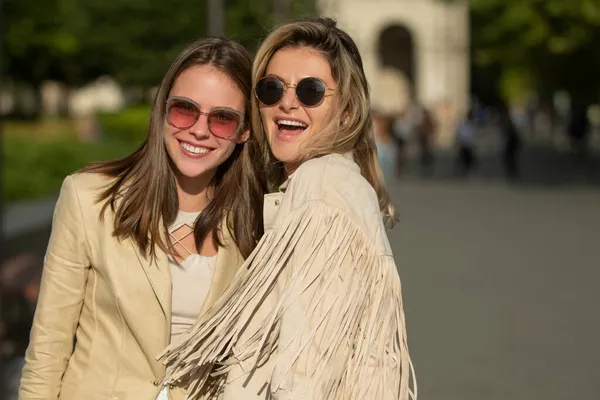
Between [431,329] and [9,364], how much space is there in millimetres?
4361

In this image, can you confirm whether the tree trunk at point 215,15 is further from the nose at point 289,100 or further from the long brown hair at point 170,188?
the nose at point 289,100

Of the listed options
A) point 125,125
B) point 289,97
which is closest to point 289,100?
point 289,97

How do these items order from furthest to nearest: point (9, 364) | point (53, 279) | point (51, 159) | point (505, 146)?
point (505, 146)
point (51, 159)
point (9, 364)
point (53, 279)

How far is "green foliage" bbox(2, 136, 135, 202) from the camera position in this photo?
20562 millimetres

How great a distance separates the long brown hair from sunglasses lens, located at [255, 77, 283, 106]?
0.75ft

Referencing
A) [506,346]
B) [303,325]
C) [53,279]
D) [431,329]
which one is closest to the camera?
[303,325]

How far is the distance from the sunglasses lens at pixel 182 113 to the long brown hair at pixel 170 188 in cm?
8

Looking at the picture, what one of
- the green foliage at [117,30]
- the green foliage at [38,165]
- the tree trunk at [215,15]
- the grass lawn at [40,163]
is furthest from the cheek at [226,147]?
the green foliage at [117,30]

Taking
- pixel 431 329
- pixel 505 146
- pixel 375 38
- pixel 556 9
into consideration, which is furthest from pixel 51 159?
pixel 375 38

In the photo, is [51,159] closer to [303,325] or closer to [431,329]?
[431,329]

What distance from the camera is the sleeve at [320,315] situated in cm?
268

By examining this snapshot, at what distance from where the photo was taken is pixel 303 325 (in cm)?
268

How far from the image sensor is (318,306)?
269cm

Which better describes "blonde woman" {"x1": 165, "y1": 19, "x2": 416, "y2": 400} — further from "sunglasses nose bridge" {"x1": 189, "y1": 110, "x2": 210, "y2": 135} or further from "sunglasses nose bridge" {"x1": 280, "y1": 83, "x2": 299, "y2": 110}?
"sunglasses nose bridge" {"x1": 189, "y1": 110, "x2": 210, "y2": 135}
